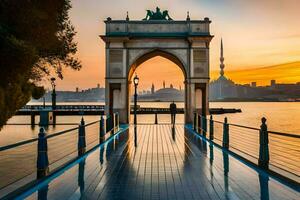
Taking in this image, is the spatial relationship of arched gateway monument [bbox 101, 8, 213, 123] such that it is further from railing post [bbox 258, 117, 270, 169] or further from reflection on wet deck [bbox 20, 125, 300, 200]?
railing post [bbox 258, 117, 270, 169]

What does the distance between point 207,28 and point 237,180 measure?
23.0 meters

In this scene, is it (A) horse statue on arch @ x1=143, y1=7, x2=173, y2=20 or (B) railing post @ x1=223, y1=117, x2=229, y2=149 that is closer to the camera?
(B) railing post @ x1=223, y1=117, x2=229, y2=149

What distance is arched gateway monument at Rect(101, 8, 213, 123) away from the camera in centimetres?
2984

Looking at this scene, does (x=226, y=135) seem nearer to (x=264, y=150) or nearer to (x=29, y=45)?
(x=264, y=150)

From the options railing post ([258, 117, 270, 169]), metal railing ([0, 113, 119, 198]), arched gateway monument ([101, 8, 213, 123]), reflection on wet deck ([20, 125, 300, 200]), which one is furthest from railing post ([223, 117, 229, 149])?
arched gateway monument ([101, 8, 213, 123])

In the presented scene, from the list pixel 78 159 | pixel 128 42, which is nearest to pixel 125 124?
pixel 128 42

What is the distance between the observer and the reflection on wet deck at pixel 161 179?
7617mm

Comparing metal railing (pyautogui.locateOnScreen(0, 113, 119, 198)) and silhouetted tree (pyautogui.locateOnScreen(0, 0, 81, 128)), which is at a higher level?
silhouetted tree (pyautogui.locateOnScreen(0, 0, 81, 128))

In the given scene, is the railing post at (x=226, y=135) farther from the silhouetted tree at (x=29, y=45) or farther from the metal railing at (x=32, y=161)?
the silhouetted tree at (x=29, y=45)

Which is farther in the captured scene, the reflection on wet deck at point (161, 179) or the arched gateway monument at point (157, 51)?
the arched gateway monument at point (157, 51)

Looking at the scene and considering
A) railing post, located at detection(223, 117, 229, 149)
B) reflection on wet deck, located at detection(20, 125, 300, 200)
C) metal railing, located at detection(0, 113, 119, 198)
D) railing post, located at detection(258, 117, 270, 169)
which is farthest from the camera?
railing post, located at detection(223, 117, 229, 149)

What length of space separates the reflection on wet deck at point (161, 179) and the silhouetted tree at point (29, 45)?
298 centimetres

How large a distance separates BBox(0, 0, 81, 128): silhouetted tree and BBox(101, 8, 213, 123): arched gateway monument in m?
15.0

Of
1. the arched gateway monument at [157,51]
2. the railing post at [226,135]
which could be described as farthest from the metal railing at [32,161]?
the arched gateway monument at [157,51]
